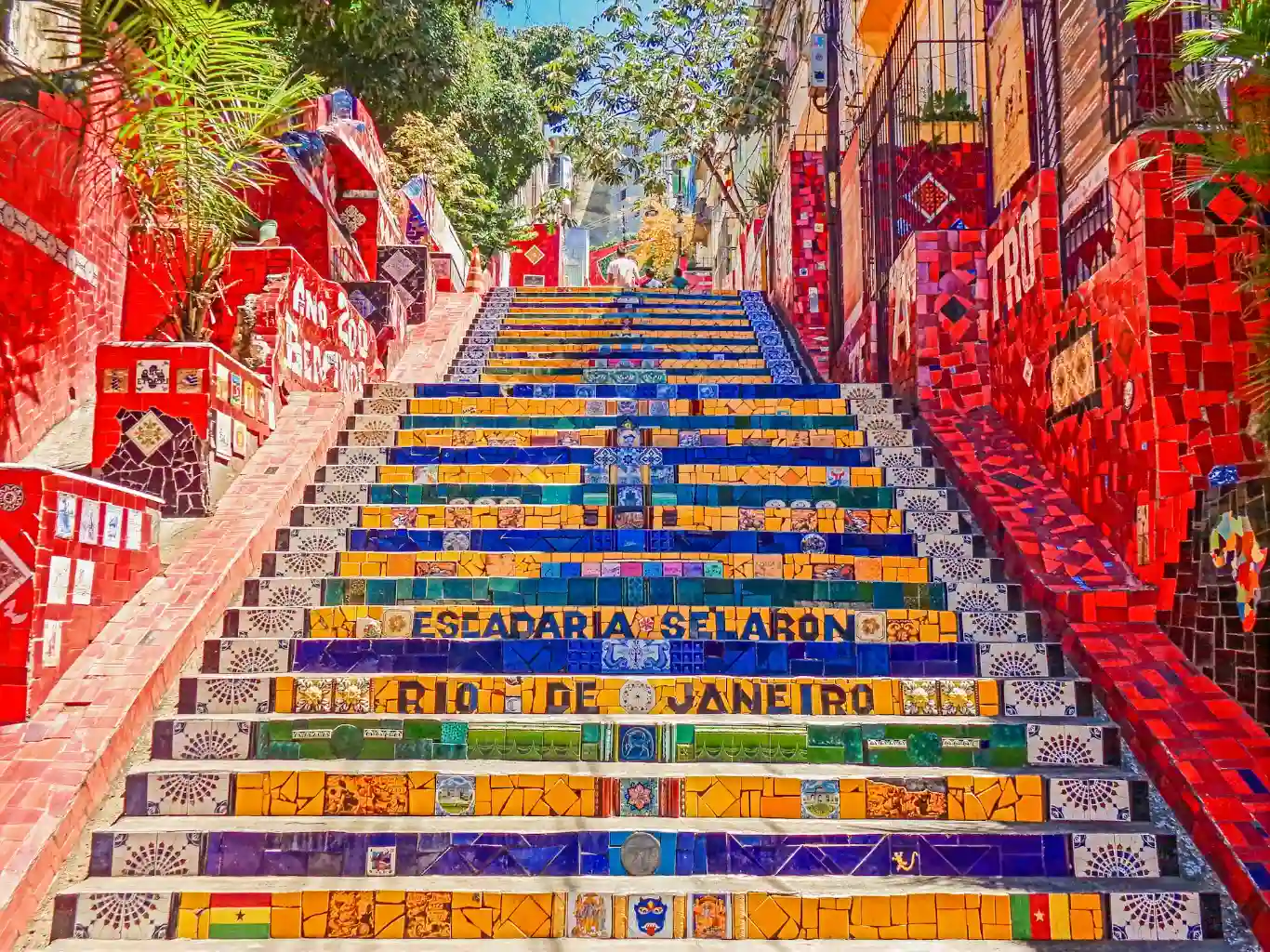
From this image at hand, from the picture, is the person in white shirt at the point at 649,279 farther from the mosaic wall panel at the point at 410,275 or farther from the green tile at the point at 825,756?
the green tile at the point at 825,756

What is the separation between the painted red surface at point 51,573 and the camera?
3863mm

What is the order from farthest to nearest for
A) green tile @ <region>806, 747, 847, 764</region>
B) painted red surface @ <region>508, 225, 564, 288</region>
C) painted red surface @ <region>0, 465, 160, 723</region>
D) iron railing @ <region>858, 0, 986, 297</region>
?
painted red surface @ <region>508, 225, 564, 288</region> < iron railing @ <region>858, 0, 986, 297</region> < green tile @ <region>806, 747, 847, 764</region> < painted red surface @ <region>0, 465, 160, 723</region>

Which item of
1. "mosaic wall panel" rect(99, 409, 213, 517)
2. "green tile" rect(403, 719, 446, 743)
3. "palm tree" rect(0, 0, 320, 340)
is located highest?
"palm tree" rect(0, 0, 320, 340)

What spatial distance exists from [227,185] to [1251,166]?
18.2 feet

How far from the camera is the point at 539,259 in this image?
3067cm

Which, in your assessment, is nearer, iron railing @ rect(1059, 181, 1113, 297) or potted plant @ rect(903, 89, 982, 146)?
iron railing @ rect(1059, 181, 1113, 297)

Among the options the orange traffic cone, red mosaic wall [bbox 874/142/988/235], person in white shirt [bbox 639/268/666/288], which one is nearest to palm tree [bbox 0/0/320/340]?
red mosaic wall [bbox 874/142/988/235]

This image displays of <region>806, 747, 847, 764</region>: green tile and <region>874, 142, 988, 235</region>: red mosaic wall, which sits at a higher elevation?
<region>874, 142, 988, 235</region>: red mosaic wall

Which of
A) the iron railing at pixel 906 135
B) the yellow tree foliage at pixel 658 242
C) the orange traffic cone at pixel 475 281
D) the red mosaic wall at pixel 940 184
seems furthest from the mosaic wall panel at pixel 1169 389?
the yellow tree foliage at pixel 658 242

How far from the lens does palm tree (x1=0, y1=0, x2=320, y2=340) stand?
20.4ft

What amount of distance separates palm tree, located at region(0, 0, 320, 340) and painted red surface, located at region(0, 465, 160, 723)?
1936 mm

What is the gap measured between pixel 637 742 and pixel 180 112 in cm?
449

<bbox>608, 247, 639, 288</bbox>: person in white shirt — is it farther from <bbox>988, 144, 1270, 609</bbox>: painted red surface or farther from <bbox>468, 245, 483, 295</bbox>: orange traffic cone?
<bbox>988, 144, 1270, 609</bbox>: painted red surface

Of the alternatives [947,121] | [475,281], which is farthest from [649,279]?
[947,121]
